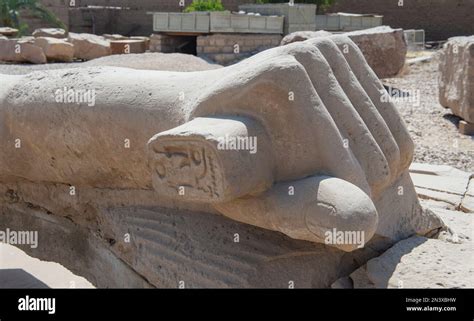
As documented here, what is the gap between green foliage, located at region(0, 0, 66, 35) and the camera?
13711 mm

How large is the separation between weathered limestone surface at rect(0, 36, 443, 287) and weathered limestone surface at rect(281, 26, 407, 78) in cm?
603

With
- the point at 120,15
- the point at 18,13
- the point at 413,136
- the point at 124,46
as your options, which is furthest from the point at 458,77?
the point at 120,15

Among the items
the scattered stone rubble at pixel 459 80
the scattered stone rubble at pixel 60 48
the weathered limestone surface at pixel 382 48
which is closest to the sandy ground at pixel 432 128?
the scattered stone rubble at pixel 459 80

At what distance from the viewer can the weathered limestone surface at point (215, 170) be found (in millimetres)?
1681

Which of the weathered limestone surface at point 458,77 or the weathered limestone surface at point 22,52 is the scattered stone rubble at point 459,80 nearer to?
the weathered limestone surface at point 458,77

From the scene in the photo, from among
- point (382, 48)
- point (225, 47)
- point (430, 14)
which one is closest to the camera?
point (382, 48)

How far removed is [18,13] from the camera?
14.5 m

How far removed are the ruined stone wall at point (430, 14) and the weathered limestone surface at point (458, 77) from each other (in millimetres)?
10233

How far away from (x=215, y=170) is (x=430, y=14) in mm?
16398

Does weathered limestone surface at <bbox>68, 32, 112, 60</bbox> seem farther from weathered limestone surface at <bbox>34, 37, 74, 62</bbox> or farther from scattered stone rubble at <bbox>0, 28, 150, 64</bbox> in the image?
weathered limestone surface at <bbox>34, 37, 74, 62</bbox>

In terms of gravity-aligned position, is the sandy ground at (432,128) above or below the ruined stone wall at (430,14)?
below

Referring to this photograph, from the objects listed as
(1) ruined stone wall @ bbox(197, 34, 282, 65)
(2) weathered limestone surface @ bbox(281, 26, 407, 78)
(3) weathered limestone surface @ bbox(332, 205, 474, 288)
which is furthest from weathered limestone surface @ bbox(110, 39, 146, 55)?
(3) weathered limestone surface @ bbox(332, 205, 474, 288)

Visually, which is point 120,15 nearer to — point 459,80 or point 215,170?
point 459,80

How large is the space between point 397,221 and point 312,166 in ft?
1.71
